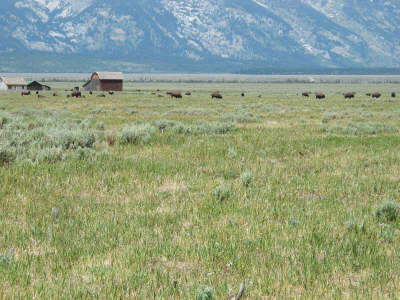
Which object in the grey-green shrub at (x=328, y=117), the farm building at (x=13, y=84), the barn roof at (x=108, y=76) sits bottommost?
the farm building at (x=13, y=84)

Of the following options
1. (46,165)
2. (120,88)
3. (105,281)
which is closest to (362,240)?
(105,281)

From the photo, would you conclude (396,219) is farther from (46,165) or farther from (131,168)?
(46,165)

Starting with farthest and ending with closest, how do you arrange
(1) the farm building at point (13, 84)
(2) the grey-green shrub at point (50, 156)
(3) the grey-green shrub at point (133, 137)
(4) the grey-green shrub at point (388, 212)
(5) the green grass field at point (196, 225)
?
(1) the farm building at point (13, 84)
(3) the grey-green shrub at point (133, 137)
(2) the grey-green shrub at point (50, 156)
(4) the grey-green shrub at point (388, 212)
(5) the green grass field at point (196, 225)

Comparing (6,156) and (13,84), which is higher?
(6,156)

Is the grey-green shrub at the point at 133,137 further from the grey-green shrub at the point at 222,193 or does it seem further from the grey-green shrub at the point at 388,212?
the grey-green shrub at the point at 388,212

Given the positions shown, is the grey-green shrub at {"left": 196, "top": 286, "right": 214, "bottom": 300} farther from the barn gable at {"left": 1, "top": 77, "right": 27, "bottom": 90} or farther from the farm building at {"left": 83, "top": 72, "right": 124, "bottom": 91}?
the barn gable at {"left": 1, "top": 77, "right": 27, "bottom": 90}

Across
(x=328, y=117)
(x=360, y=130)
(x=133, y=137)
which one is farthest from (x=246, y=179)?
(x=328, y=117)

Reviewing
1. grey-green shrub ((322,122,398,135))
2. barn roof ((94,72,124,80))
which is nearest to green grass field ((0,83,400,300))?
grey-green shrub ((322,122,398,135))

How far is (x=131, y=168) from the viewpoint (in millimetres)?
10578

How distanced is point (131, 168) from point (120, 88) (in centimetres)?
9093

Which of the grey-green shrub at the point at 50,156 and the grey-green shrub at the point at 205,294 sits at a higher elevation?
the grey-green shrub at the point at 205,294

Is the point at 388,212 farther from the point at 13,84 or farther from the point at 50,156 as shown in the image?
the point at 13,84

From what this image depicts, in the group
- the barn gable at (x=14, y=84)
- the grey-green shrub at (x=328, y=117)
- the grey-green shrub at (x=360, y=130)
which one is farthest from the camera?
the barn gable at (x=14, y=84)

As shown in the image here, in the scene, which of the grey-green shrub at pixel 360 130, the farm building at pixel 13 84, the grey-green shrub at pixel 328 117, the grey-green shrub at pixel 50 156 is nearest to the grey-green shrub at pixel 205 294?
the grey-green shrub at pixel 50 156
